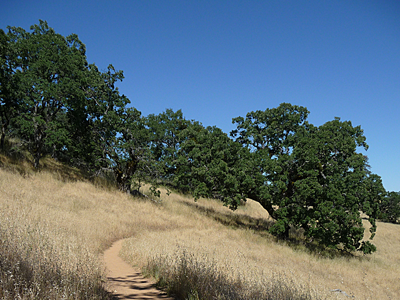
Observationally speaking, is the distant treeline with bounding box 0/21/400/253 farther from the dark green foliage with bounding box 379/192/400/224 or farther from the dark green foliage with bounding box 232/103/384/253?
the dark green foliage with bounding box 379/192/400/224

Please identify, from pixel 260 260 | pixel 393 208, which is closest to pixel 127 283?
pixel 260 260

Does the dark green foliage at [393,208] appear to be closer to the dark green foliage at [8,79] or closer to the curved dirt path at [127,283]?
the curved dirt path at [127,283]

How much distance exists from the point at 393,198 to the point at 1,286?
78.4m

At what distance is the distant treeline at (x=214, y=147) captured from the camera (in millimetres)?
18734

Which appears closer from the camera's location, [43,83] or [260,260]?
[260,260]

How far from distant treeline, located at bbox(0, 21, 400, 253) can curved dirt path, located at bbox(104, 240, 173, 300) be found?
43.3 ft

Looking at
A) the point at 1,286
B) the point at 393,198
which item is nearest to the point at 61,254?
the point at 1,286

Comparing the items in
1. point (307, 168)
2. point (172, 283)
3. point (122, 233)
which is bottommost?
point (122, 233)

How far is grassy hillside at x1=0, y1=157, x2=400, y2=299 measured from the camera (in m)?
5.08

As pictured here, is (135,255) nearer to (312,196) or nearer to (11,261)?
(11,261)

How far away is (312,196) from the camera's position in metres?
18.6

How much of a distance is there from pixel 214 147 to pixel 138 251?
1548 cm

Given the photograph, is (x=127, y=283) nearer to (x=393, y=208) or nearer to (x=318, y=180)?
(x=318, y=180)

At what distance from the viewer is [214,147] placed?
2391 centimetres
